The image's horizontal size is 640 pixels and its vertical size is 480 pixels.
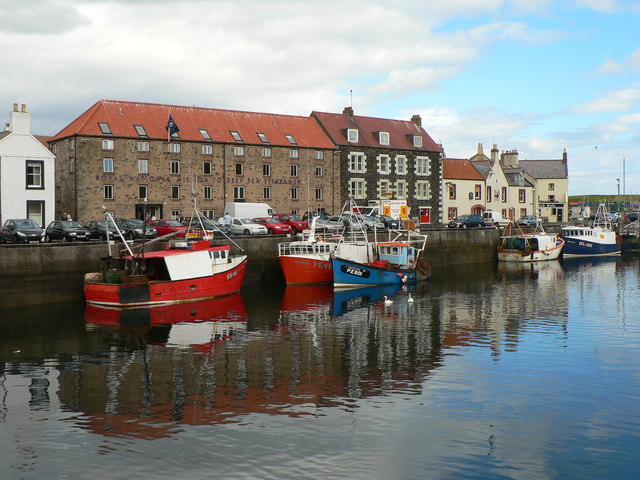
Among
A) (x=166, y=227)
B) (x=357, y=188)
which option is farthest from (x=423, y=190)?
(x=166, y=227)

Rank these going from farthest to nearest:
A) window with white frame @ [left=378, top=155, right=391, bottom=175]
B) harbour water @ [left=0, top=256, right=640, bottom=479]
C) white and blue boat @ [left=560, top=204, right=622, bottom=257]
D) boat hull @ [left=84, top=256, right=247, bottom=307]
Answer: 1. window with white frame @ [left=378, top=155, right=391, bottom=175]
2. white and blue boat @ [left=560, top=204, right=622, bottom=257]
3. boat hull @ [left=84, top=256, right=247, bottom=307]
4. harbour water @ [left=0, top=256, right=640, bottom=479]

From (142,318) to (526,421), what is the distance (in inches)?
749

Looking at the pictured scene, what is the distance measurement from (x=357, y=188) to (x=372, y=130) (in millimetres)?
8269

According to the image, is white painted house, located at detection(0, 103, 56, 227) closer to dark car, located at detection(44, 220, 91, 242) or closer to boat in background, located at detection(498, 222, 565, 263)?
dark car, located at detection(44, 220, 91, 242)

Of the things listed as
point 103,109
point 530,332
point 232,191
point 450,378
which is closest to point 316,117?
point 232,191

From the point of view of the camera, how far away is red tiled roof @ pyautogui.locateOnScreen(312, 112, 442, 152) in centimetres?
7166

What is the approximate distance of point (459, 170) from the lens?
83.4m

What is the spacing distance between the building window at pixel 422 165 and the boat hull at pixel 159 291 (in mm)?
43914

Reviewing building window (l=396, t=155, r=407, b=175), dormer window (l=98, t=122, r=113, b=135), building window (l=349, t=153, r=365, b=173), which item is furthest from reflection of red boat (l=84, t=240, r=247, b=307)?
building window (l=396, t=155, r=407, b=175)

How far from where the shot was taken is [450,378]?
734 inches

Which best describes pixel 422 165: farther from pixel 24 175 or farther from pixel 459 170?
pixel 24 175

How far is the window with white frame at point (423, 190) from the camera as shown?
249ft

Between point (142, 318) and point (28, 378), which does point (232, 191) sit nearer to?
point (142, 318)

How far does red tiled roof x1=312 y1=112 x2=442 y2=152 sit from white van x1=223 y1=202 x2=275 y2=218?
14.3 metres
